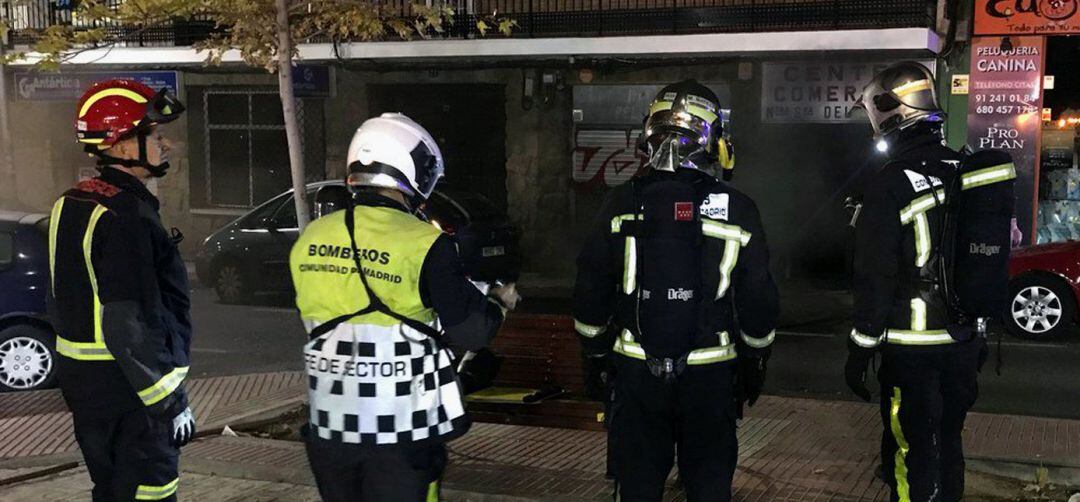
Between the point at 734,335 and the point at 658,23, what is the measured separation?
44.2 feet

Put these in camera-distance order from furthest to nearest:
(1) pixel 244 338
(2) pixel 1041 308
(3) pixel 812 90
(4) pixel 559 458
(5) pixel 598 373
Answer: (3) pixel 812 90 < (1) pixel 244 338 < (2) pixel 1041 308 < (4) pixel 559 458 < (5) pixel 598 373

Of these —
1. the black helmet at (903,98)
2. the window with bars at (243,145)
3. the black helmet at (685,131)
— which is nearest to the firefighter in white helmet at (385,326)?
the black helmet at (685,131)

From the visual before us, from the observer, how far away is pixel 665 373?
4.14 metres

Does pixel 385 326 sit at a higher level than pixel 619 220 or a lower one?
lower

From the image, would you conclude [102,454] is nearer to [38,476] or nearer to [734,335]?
[734,335]

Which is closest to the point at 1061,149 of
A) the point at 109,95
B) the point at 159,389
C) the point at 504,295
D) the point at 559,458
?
the point at 559,458

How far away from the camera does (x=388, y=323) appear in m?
3.50

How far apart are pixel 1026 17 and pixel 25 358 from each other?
43.0 feet

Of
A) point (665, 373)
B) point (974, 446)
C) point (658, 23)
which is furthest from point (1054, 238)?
point (665, 373)

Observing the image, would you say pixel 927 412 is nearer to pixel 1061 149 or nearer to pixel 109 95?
pixel 109 95

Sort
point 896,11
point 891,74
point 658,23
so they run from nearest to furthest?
point 891,74 → point 896,11 → point 658,23

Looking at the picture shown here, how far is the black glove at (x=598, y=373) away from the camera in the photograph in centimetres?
445

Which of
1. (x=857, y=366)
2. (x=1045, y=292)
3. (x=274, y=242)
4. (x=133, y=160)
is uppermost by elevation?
(x=133, y=160)

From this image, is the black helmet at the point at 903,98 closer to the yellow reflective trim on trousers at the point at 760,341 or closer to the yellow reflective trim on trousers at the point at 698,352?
the yellow reflective trim on trousers at the point at 760,341
